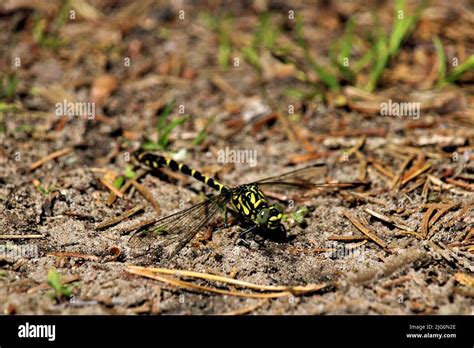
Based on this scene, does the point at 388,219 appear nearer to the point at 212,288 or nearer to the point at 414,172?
the point at 414,172

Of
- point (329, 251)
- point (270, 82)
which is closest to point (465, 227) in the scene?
point (329, 251)

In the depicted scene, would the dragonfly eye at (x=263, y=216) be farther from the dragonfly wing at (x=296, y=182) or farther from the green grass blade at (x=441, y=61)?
the green grass blade at (x=441, y=61)

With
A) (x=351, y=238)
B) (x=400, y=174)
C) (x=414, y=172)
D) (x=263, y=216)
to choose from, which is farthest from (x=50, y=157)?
(x=414, y=172)

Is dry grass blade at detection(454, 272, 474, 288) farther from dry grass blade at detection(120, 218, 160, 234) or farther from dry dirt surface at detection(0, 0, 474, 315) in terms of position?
dry grass blade at detection(120, 218, 160, 234)

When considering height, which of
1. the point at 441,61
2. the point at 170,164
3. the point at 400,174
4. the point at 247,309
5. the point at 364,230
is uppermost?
the point at 441,61

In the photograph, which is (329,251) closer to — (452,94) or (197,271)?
(197,271)

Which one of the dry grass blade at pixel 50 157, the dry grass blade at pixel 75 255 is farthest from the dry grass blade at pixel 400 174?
the dry grass blade at pixel 50 157
